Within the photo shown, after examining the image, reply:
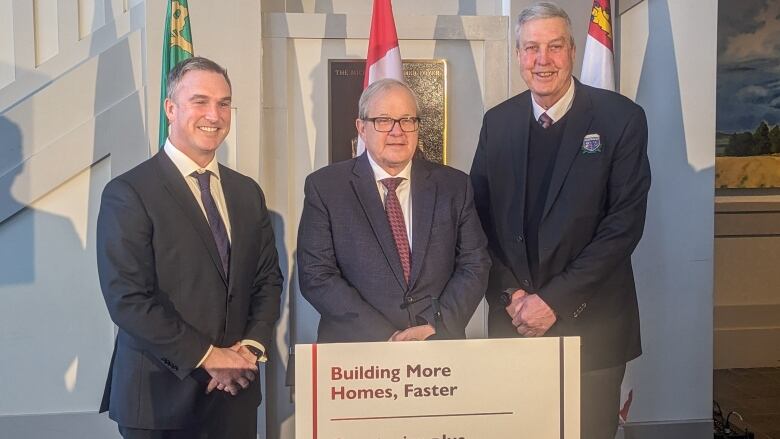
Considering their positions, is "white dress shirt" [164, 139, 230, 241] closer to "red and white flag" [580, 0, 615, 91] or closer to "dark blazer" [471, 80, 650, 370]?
"dark blazer" [471, 80, 650, 370]

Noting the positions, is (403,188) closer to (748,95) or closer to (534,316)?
(534,316)

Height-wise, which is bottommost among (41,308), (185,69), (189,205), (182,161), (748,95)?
(41,308)

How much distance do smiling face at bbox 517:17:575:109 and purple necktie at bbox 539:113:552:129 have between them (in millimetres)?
66

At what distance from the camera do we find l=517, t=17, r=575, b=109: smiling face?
2049 millimetres

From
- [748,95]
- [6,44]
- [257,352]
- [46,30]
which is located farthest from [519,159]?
[748,95]

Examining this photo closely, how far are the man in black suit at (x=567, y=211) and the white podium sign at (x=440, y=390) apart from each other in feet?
2.01

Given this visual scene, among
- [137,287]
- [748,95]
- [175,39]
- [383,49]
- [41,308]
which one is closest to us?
[137,287]

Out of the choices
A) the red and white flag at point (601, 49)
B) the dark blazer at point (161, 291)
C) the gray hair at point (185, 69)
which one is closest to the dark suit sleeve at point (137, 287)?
the dark blazer at point (161, 291)

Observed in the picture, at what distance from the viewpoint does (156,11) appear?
3.10 metres

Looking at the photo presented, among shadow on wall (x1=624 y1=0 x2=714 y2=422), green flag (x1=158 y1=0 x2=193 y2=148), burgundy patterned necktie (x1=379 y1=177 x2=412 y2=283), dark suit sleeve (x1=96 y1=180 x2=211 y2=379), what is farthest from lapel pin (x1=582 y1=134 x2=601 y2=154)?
green flag (x1=158 y1=0 x2=193 y2=148)

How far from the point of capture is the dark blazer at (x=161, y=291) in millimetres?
1802

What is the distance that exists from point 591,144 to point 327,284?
92 centimetres

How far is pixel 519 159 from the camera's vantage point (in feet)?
7.13

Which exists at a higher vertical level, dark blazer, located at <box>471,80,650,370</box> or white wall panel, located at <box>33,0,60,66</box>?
white wall panel, located at <box>33,0,60,66</box>
